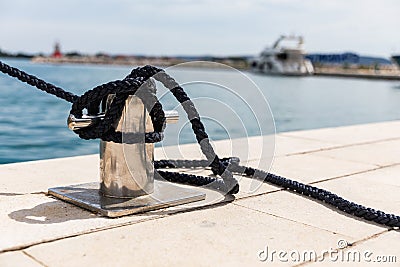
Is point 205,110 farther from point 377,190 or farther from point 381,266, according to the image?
point 381,266

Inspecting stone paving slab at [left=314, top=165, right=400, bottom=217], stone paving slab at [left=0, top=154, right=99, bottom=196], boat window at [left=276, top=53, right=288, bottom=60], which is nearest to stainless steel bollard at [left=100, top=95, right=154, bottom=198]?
stone paving slab at [left=0, top=154, right=99, bottom=196]

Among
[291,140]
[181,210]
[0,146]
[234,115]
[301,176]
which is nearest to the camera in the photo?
[181,210]

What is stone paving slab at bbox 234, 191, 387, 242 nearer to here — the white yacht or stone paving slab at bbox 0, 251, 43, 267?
stone paving slab at bbox 0, 251, 43, 267

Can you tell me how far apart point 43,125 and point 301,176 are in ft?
24.6

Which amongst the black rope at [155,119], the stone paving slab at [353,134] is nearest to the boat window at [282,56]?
the stone paving slab at [353,134]

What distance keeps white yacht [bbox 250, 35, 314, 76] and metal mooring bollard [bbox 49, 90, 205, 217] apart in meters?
68.4

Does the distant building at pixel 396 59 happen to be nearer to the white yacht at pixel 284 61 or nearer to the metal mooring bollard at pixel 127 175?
the white yacht at pixel 284 61

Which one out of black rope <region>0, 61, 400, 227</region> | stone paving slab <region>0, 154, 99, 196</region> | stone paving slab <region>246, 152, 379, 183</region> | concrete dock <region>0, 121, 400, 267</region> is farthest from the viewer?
stone paving slab <region>246, 152, 379, 183</region>

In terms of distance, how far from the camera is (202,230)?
2293mm

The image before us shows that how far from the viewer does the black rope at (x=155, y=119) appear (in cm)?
256

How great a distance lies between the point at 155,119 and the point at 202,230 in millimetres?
701

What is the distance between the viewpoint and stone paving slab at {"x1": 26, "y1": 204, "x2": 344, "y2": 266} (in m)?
1.95

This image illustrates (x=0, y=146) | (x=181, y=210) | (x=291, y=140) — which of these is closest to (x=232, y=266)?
(x=181, y=210)

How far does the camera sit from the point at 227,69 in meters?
2.82
